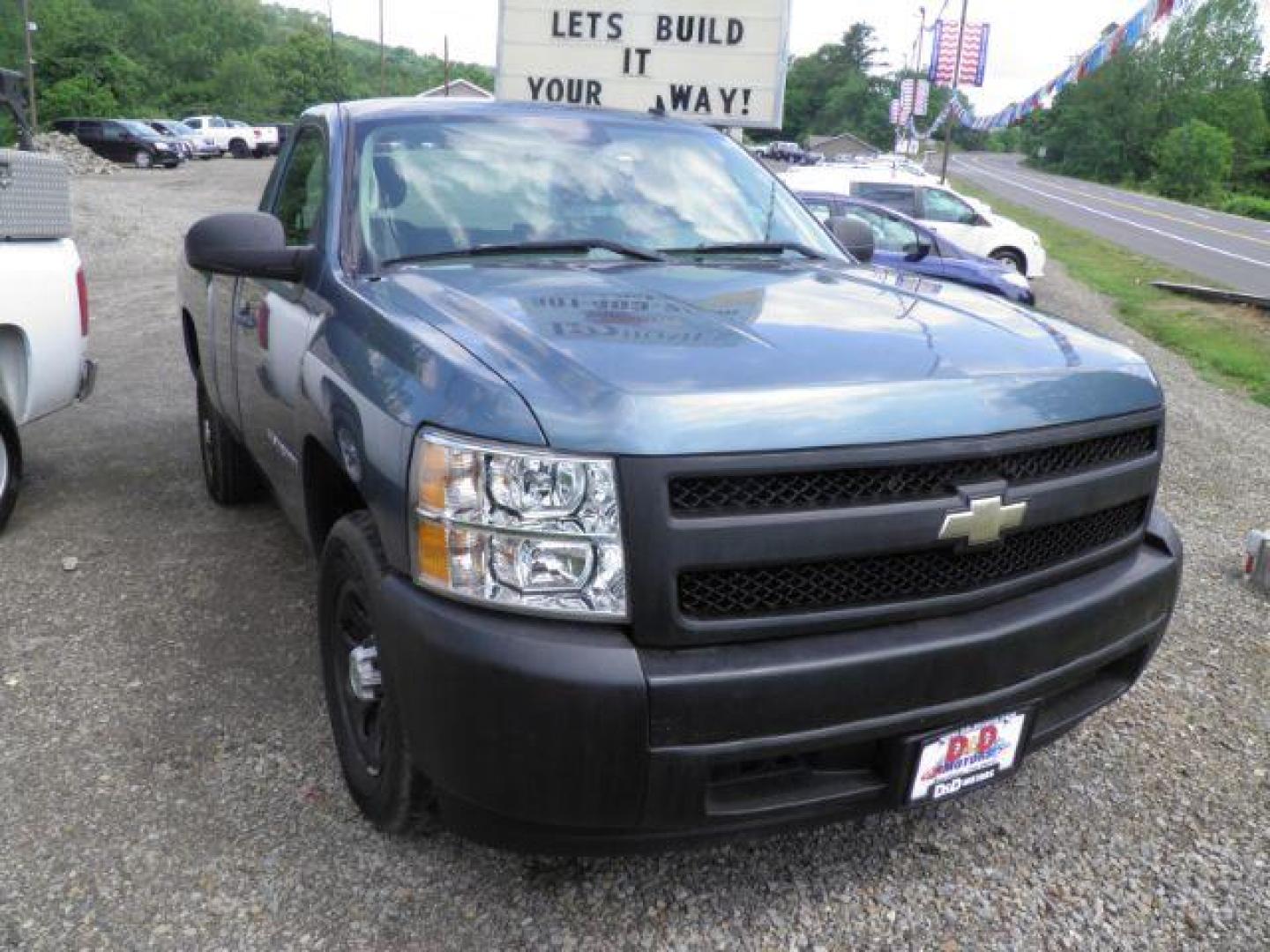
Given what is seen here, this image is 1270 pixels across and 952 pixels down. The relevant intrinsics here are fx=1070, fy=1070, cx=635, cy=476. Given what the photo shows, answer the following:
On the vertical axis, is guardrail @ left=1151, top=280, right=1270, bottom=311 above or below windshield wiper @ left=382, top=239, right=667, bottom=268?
below

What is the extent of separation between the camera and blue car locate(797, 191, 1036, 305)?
36.6ft

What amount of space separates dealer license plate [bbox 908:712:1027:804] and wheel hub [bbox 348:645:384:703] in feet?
3.99

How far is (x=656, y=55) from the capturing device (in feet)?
33.1

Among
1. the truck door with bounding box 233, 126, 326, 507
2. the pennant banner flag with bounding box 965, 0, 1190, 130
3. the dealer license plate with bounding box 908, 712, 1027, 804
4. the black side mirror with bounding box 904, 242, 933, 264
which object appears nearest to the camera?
the dealer license plate with bounding box 908, 712, 1027, 804

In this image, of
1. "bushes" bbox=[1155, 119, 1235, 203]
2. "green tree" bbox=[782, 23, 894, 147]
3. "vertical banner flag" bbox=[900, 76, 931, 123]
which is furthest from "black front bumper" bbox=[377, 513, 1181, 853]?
"green tree" bbox=[782, 23, 894, 147]

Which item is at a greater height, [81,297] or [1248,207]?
[81,297]

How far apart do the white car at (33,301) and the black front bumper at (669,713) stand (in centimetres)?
353

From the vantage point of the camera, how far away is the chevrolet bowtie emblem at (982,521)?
2131mm

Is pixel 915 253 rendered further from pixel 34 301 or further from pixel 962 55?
pixel 962 55

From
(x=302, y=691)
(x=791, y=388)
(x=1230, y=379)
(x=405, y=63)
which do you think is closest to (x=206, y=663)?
(x=302, y=691)

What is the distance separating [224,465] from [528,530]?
11.5 ft

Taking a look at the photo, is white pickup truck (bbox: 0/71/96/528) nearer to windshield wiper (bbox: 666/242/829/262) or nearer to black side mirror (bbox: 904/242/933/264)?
→ windshield wiper (bbox: 666/242/829/262)

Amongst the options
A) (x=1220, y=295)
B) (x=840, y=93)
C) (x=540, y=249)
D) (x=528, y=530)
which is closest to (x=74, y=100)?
(x=1220, y=295)

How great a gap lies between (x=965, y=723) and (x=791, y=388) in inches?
31.7
